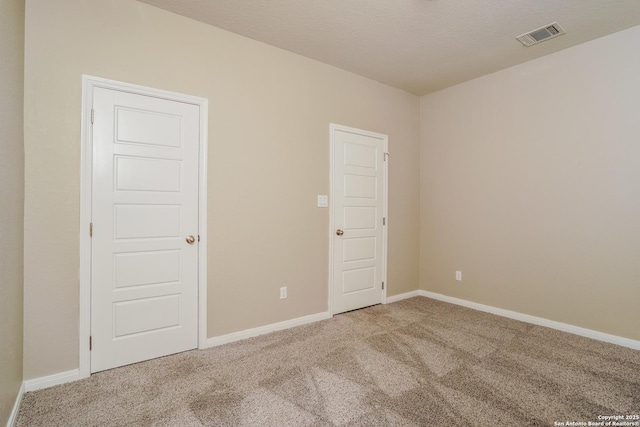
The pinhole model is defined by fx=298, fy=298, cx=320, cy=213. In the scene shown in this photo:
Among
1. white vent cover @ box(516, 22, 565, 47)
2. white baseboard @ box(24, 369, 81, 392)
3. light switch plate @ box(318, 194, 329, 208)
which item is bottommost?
white baseboard @ box(24, 369, 81, 392)

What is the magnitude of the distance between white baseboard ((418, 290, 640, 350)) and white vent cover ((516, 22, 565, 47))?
2.91m

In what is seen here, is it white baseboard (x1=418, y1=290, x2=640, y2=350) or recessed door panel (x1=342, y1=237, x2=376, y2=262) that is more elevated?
recessed door panel (x1=342, y1=237, x2=376, y2=262)

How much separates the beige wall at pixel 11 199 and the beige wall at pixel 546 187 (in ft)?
14.3

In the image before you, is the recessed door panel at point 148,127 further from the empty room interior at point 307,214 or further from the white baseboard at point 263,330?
the white baseboard at point 263,330

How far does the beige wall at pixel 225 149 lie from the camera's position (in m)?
2.12

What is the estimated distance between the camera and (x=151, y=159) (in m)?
2.52

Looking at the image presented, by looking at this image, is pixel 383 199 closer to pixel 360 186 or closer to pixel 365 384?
pixel 360 186

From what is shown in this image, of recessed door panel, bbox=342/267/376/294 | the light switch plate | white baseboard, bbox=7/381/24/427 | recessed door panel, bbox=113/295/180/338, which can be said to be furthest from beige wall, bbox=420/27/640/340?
white baseboard, bbox=7/381/24/427

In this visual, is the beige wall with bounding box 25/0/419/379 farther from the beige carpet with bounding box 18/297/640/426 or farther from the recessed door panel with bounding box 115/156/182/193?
the beige carpet with bounding box 18/297/640/426

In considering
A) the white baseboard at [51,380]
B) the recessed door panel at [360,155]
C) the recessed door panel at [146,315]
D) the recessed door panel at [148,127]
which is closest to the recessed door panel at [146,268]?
the recessed door panel at [146,315]

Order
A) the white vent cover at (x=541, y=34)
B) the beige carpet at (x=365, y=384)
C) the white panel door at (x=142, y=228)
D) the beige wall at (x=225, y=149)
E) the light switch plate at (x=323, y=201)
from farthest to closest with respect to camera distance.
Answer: the light switch plate at (x=323, y=201) → the white vent cover at (x=541, y=34) → the white panel door at (x=142, y=228) → the beige wall at (x=225, y=149) → the beige carpet at (x=365, y=384)

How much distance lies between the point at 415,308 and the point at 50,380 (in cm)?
362

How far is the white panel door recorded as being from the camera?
7.64 feet

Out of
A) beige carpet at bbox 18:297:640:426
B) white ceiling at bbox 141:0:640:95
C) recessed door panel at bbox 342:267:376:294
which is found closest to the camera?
beige carpet at bbox 18:297:640:426
